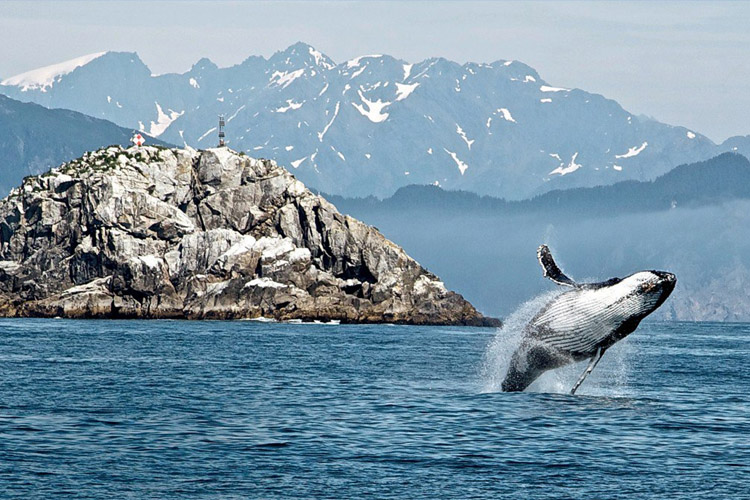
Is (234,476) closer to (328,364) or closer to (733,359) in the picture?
(328,364)

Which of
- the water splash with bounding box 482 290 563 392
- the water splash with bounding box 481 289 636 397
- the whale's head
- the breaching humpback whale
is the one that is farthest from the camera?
the water splash with bounding box 481 289 636 397

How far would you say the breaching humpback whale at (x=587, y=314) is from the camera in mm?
39406

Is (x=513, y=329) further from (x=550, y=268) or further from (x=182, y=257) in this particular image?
(x=182, y=257)

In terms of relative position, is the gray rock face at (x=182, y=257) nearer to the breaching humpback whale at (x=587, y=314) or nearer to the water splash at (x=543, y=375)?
the water splash at (x=543, y=375)

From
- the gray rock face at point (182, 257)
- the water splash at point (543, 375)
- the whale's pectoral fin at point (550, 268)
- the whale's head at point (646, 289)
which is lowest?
the water splash at point (543, 375)

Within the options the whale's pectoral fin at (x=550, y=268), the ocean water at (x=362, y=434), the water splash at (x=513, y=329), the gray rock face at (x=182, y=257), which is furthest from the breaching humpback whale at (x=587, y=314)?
the gray rock face at (x=182, y=257)

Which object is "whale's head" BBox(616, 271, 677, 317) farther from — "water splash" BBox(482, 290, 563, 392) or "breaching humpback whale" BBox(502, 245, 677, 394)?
"water splash" BBox(482, 290, 563, 392)

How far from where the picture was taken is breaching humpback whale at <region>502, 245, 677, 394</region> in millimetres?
39406

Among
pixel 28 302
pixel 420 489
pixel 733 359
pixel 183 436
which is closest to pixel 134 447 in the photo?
pixel 183 436

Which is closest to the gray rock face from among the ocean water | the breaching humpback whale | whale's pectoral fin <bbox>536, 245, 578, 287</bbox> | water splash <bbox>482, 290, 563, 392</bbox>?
the ocean water

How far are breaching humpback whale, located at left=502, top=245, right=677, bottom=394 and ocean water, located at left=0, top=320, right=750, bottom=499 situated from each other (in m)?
2.41

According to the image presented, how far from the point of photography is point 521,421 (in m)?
42.4

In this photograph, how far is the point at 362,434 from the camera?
4047 cm

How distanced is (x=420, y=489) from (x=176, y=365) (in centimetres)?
4140
